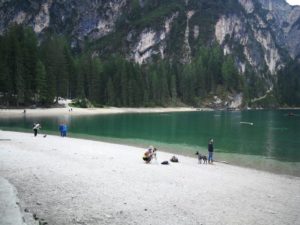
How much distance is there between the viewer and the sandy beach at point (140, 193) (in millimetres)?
14117

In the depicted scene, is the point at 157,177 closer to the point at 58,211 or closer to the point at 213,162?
the point at 58,211

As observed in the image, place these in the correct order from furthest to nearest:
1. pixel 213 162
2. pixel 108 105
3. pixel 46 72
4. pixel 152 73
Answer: pixel 152 73 < pixel 108 105 < pixel 46 72 < pixel 213 162

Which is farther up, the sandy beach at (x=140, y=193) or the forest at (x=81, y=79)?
the forest at (x=81, y=79)

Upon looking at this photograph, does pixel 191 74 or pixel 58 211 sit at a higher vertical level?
pixel 191 74

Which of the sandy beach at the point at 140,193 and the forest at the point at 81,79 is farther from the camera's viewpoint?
the forest at the point at 81,79

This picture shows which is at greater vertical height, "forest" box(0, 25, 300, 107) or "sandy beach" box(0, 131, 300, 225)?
"forest" box(0, 25, 300, 107)

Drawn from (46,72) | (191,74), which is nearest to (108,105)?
(46,72)

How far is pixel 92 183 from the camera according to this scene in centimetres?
1866

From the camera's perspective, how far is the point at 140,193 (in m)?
17.4

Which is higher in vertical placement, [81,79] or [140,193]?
[81,79]

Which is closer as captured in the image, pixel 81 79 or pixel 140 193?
pixel 140 193

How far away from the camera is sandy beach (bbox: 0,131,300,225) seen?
14117mm

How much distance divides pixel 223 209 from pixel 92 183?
7198 mm

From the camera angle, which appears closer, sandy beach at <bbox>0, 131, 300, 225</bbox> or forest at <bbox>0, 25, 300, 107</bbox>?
sandy beach at <bbox>0, 131, 300, 225</bbox>
